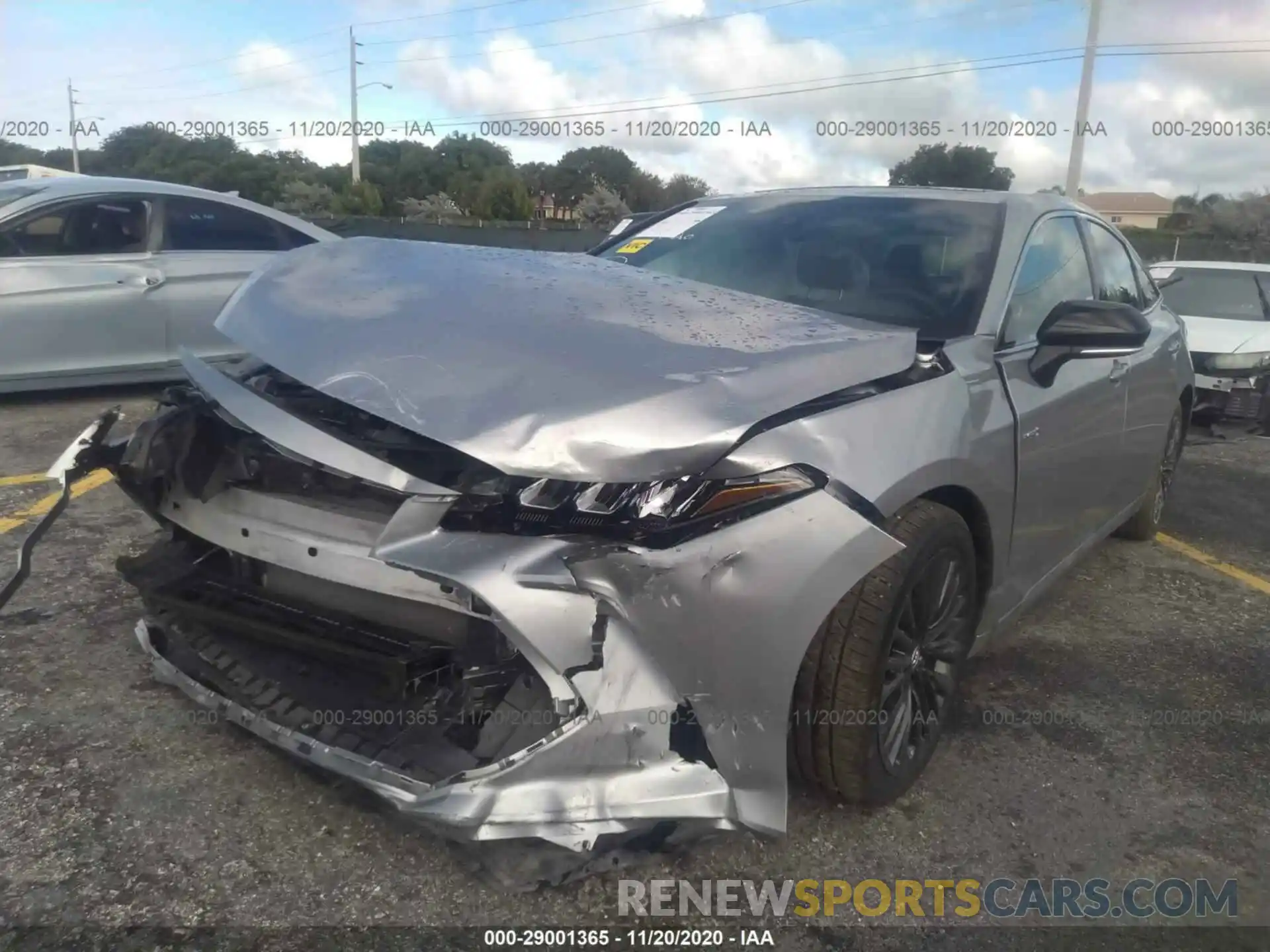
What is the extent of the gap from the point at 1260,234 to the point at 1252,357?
32.4 m

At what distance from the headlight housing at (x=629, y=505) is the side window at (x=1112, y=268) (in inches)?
91.9

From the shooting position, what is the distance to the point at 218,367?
8.42 ft

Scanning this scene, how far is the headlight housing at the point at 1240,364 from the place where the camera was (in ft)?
25.1

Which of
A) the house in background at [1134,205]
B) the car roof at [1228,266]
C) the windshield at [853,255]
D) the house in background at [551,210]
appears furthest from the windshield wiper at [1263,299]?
the house in background at [1134,205]

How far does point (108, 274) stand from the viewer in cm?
606

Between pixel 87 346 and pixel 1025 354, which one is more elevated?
pixel 1025 354

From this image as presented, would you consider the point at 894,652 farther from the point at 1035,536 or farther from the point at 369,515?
the point at 369,515

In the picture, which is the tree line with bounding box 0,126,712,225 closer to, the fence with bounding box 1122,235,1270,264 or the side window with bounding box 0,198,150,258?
the fence with bounding box 1122,235,1270,264

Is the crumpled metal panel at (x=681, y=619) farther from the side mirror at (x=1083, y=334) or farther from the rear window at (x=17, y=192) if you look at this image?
the rear window at (x=17, y=192)

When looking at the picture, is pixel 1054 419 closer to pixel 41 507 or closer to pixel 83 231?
pixel 41 507

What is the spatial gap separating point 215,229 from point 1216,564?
629cm

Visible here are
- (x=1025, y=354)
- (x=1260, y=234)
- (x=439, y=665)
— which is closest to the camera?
(x=439, y=665)

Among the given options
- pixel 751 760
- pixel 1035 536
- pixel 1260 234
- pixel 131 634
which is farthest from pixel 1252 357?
pixel 1260 234

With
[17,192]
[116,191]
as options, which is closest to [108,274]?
[116,191]
